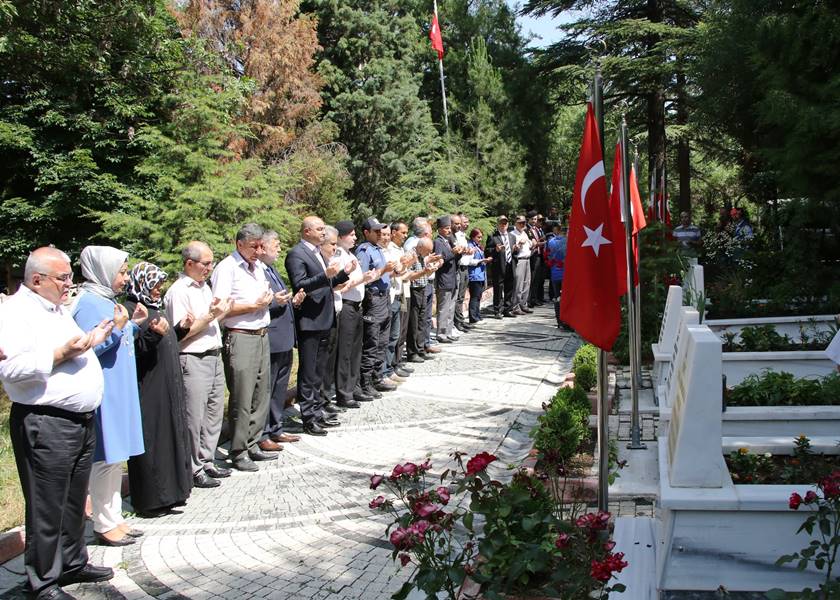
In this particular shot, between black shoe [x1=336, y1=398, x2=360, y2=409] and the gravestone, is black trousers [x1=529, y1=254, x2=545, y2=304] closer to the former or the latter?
black shoe [x1=336, y1=398, x2=360, y2=409]

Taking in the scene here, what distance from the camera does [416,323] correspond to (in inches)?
471

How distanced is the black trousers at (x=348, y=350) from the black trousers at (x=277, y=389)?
136 cm

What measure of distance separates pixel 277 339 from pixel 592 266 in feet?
13.0

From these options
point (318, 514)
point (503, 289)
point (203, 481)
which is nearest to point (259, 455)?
point (203, 481)

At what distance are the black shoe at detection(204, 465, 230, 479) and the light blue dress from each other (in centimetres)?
131

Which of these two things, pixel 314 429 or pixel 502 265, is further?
pixel 502 265

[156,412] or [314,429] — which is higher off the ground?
[156,412]

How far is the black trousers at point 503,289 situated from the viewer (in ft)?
53.6

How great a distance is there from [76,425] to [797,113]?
9007 mm

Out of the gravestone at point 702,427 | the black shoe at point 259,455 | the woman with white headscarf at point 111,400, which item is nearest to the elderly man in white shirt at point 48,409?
the woman with white headscarf at point 111,400

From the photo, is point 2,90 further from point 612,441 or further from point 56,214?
point 612,441

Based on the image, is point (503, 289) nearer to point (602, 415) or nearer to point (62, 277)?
point (602, 415)

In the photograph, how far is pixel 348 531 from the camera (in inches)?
219

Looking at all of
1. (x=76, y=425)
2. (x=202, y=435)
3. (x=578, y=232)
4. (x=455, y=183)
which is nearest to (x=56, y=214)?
(x=455, y=183)
